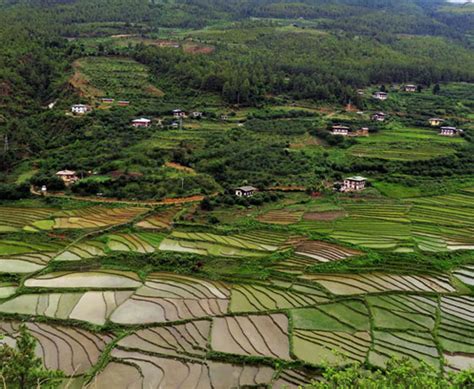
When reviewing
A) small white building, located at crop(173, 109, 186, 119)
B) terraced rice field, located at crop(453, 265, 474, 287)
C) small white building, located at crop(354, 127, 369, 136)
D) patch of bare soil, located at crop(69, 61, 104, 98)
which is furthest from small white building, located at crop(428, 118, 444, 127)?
patch of bare soil, located at crop(69, 61, 104, 98)

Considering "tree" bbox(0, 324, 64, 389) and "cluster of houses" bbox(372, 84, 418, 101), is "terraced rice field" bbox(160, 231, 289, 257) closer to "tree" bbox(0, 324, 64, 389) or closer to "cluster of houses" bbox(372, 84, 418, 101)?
"tree" bbox(0, 324, 64, 389)

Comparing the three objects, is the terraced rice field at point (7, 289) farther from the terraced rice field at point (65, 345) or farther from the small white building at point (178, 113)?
the small white building at point (178, 113)

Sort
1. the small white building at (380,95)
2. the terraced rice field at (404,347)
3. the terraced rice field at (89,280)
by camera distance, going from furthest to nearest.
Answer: the small white building at (380,95) < the terraced rice field at (89,280) < the terraced rice field at (404,347)

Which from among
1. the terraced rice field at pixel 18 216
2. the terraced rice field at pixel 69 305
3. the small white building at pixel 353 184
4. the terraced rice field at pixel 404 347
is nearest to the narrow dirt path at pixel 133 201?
the terraced rice field at pixel 18 216

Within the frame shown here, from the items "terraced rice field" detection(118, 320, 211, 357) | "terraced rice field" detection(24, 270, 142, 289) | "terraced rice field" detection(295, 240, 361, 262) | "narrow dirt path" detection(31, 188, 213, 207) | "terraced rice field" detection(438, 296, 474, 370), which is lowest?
"terraced rice field" detection(24, 270, 142, 289)

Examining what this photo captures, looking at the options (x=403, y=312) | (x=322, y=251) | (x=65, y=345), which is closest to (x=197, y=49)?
(x=322, y=251)

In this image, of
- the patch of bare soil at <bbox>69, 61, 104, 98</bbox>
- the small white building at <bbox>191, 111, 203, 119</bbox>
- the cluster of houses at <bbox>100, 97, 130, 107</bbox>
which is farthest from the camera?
the patch of bare soil at <bbox>69, 61, 104, 98</bbox>

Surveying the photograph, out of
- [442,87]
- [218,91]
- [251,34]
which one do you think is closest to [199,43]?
[251,34]

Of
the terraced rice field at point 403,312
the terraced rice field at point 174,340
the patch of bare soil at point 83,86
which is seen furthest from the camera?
the patch of bare soil at point 83,86

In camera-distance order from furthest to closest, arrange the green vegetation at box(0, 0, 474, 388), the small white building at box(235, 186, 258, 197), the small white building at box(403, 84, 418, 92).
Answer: the small white building at box(403, 84, 418, 92), the small white building at box(235, 186, 258, 197), the green vegetation at box(0, 0, 474, 388)

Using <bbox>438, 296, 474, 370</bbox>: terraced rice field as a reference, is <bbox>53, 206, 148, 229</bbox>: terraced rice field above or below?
below

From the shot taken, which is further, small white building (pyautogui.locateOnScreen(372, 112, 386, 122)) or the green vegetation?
small white building (pyautogui.locateOnScreen(372, 112, 386, 122))
